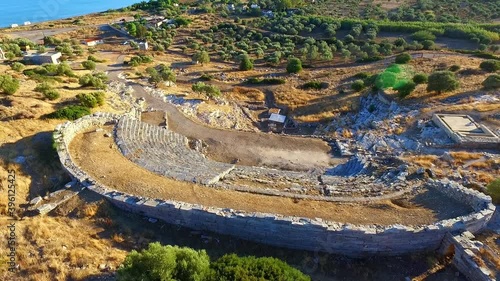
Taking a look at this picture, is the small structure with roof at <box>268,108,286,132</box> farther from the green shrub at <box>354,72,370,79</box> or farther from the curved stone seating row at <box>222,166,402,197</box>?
the curved stone seating row at <box>222,166,402,197</box>

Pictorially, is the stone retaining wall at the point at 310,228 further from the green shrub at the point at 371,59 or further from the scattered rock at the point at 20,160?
the green shrub at the point at 371,59

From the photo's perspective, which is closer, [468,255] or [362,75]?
[468,255]

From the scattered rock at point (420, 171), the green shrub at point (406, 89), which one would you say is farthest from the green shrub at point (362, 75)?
the scattered rock at point (420, 171)

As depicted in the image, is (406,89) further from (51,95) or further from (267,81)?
(51,95)

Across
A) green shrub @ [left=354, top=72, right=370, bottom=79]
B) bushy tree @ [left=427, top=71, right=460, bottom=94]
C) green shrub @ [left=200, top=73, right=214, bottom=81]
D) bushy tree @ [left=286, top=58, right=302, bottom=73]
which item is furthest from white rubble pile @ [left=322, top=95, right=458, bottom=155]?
green shrub @ [left=200, top=73, right=214, bottom=81]

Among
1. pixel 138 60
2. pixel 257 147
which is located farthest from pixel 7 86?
pixel 138 60

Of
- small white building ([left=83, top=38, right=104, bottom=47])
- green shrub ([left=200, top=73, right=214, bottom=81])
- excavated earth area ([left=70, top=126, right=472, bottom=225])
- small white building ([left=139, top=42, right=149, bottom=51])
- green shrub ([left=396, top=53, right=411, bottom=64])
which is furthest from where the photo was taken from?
small white building ([left=83, top=38, right=104, bottom=47])

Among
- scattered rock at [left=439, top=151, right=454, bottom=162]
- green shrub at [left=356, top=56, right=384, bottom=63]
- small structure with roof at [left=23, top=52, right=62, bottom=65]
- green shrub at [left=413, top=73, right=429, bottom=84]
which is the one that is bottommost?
scattered rock at [left=439, top=151, right=454, bottom=162]
